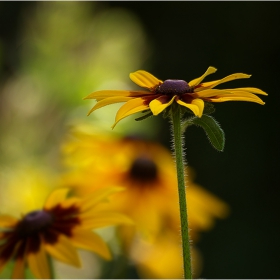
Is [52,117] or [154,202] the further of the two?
[52,117]

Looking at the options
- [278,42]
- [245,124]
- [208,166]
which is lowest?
[208,166]

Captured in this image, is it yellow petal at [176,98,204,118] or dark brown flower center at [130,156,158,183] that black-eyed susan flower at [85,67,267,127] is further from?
dark brown flower center at [130,156,158,183]

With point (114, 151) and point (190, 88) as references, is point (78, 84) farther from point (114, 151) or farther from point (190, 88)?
point (190, 88)

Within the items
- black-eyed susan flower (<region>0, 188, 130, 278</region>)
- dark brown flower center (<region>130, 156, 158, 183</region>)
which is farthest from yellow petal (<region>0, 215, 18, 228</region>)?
dark brown flower center (<region>130, 156, 158, 183</region>)

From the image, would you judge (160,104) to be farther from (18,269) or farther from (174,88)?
(18,269)

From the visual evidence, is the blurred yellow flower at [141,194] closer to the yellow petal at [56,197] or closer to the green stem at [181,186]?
the yellow petal at [56,197]

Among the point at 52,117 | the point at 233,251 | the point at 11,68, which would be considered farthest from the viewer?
the point at 233,251

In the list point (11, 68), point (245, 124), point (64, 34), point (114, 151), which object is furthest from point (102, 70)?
point (245, 124)
